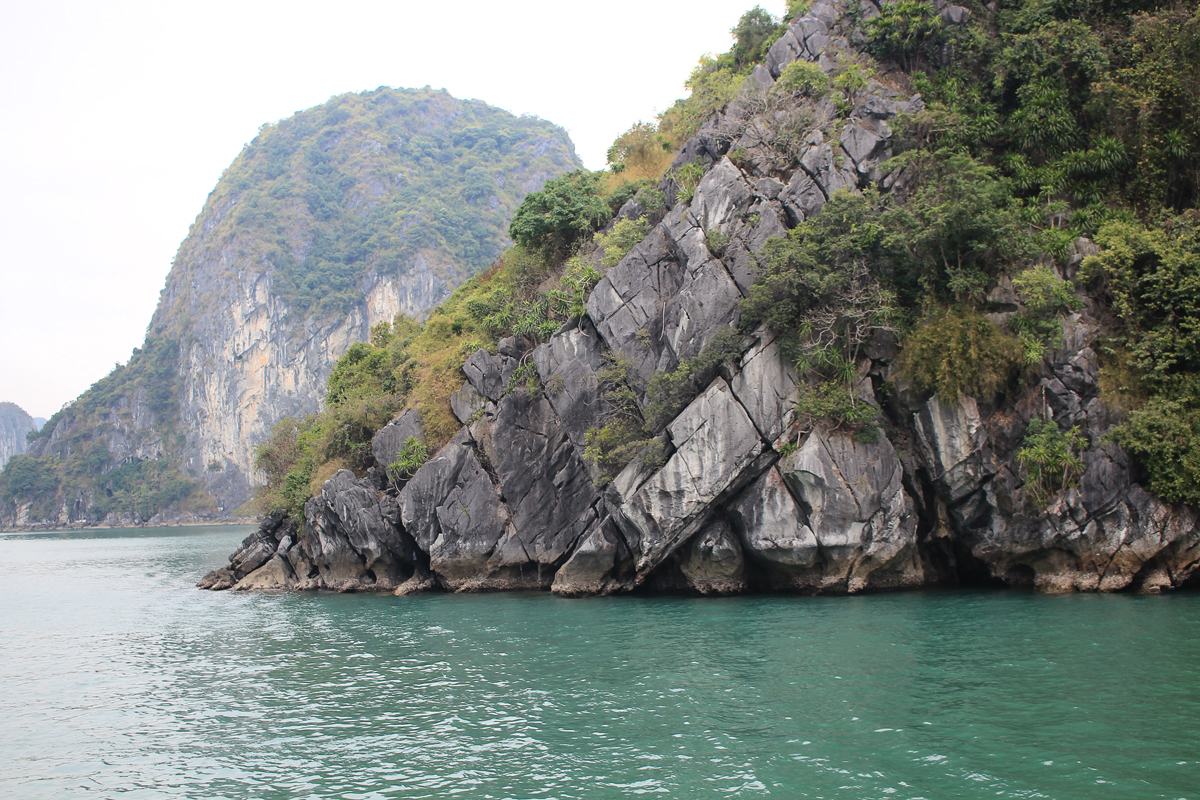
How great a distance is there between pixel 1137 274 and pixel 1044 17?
12.4 metres

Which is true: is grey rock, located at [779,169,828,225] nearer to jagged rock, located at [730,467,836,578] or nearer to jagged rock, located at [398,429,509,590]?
jagged rock, located at [730,467,836,578]

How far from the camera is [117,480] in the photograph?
476ft

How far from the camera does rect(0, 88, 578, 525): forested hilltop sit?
145000 mm

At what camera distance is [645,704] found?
48.4 ft

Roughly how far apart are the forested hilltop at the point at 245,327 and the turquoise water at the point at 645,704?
128 metres

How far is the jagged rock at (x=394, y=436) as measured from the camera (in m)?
34.2

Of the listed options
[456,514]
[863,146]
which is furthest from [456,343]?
[863,146]

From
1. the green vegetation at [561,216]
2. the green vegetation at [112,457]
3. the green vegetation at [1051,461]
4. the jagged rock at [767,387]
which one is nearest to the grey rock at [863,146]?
the jagged rock at [767,387]

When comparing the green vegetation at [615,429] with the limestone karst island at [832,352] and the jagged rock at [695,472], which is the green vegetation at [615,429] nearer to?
the limestone karst island at [832,352]

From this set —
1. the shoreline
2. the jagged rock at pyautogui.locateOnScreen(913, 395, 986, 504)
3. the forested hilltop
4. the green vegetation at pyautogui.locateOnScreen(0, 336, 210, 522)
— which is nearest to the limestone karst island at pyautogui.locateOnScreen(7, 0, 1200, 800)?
the jagged rock at pyautogui.locateOnScreen(913, 395, 986, 504)

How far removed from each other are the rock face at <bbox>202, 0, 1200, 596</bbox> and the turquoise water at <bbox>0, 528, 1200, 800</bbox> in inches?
78.8

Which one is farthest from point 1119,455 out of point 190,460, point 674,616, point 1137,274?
point 190,460

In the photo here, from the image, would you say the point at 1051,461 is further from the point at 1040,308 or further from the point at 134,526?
the point at 134,526

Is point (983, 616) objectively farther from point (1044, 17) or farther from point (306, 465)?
point (306, 465)
